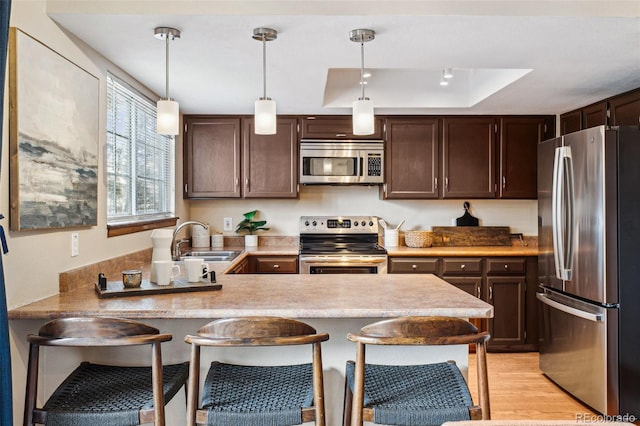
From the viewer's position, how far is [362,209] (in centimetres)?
485

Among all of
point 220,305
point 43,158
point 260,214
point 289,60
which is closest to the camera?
point 220,305

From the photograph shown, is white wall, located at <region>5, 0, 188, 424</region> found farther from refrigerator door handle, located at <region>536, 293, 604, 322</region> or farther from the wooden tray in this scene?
refrigerator door handle, located at <region>536, 293, 604, 322</region>

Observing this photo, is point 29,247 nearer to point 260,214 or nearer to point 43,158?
point 43,158

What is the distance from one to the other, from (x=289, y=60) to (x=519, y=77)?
4.99 ft

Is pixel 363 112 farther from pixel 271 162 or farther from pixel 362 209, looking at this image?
pixel 362 209

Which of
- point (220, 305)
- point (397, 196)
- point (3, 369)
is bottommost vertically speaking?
point (3, 369)

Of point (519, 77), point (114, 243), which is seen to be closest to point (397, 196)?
point (519, 77)

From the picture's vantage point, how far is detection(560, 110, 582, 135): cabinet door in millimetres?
4137

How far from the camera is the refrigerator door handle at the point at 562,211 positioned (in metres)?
3.15

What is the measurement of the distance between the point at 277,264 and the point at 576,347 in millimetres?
2319

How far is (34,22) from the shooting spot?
205 centimetres

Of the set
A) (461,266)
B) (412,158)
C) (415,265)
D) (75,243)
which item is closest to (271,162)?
(412,158)

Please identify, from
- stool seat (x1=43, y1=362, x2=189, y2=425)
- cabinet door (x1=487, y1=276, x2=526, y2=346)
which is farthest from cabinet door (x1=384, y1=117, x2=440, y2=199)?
stool seat (x1=43, y1=362, x2=189, y2=425)

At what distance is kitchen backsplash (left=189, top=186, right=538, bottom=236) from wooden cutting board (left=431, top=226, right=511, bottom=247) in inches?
4.3
